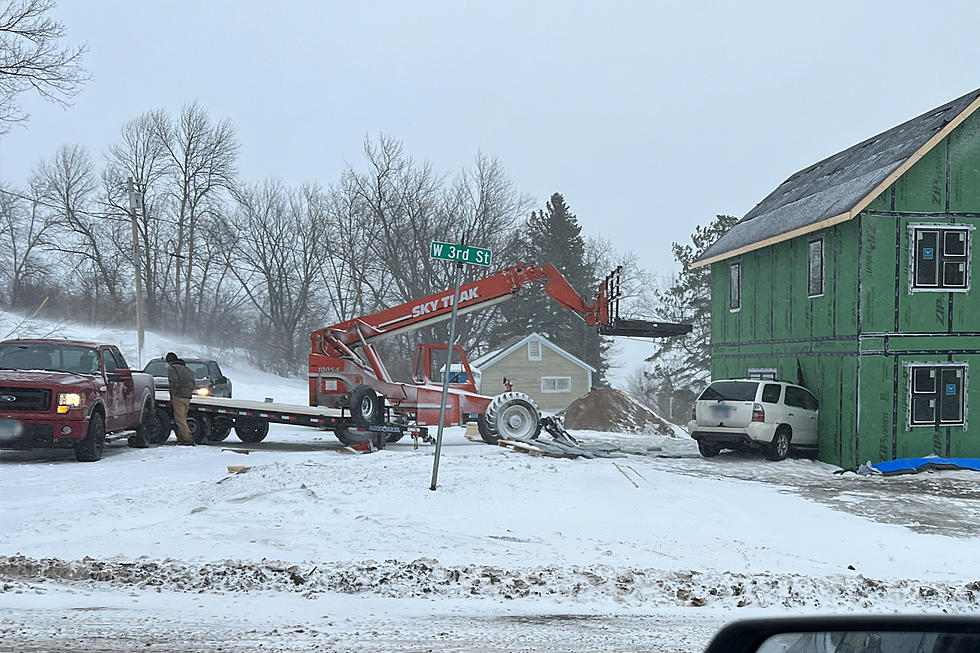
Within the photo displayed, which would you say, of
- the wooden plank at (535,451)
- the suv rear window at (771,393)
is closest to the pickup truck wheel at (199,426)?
the wooden plank at (535,451)

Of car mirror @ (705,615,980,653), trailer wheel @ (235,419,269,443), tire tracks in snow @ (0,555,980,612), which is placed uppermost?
car mirror @ (705,615,980,653)

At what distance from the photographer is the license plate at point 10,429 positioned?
46.7ft

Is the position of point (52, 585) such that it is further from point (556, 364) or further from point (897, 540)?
point (556, 364)

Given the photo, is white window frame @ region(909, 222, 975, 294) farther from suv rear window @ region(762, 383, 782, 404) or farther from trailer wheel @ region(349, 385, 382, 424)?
trailer wheel @ region(349, 385, 382, 424)

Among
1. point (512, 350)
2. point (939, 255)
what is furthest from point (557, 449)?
point (512, 350)

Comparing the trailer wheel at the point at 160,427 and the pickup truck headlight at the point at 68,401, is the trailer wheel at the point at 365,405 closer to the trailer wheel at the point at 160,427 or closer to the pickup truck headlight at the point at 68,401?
the trailer wheel at the point at 160,427

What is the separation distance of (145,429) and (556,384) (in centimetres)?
3812

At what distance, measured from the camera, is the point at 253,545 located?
8.45m

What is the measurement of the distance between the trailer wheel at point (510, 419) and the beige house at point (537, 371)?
32.2m

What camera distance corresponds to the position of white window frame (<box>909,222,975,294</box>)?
1864cm

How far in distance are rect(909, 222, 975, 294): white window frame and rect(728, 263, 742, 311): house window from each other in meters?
6.17

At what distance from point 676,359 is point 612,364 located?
4.88 metres

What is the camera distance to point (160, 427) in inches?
746

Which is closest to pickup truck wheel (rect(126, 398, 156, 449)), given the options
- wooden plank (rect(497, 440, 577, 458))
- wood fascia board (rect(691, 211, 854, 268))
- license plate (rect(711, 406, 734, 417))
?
wooden plank (rect(497, 440, 577, 458))
